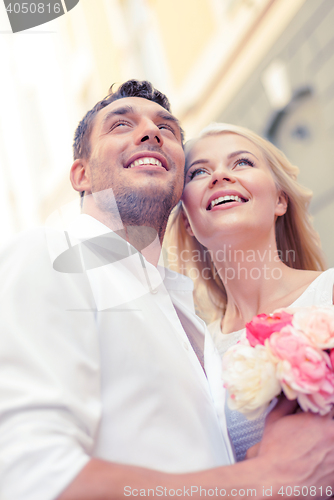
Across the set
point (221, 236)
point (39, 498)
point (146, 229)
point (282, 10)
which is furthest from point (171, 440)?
point (282, 10)

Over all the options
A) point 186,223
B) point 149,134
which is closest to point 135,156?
point 149,134

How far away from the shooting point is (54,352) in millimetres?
997

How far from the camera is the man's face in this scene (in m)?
1.77

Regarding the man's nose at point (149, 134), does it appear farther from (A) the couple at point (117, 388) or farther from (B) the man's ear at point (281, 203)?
(B) the man's ear at point (281, 203)

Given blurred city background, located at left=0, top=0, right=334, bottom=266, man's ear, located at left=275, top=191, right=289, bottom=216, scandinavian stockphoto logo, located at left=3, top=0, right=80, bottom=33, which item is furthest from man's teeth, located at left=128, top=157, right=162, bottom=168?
scandinavian stockphoto logo, located at left=3, top=0, right=80, bottom=33

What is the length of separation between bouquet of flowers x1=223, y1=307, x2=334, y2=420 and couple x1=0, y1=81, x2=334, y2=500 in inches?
3.4

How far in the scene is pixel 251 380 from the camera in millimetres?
1086

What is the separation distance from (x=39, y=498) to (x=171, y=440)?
384 millimetres

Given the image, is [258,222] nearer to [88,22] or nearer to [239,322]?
[239,322]

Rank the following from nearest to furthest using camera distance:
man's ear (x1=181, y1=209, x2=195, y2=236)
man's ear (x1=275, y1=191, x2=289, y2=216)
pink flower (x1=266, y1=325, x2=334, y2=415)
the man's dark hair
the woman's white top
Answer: pink flower (x1=266, y1=325, x2=334, y2=415) → the woman's white top → the man's dark hair → man's ear (x1=275, y1=191, x2=289, y2=216) → man's ear (x1=181, y1=209, x2=195, y2=236)

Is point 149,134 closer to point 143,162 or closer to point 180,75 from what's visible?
point 143,162

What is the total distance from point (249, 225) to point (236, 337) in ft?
1.84

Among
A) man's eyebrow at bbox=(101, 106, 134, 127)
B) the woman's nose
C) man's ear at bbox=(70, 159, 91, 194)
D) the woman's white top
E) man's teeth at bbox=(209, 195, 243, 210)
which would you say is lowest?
the woman's white top

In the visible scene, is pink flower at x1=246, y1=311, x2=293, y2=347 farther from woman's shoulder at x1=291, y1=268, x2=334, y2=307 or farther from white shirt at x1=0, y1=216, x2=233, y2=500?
woman's shoulder at x1=291, y1=268, x2=334, y2=307
